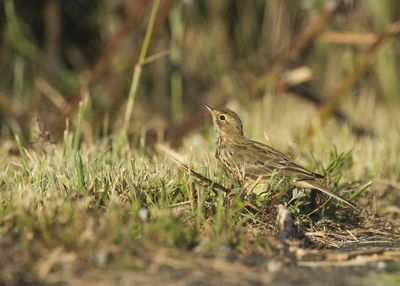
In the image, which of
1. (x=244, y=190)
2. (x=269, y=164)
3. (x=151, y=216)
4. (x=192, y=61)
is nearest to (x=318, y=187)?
(x=269, y=164)

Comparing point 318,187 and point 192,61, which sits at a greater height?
point 192,61

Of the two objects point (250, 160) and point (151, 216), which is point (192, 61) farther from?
point (151, 216)

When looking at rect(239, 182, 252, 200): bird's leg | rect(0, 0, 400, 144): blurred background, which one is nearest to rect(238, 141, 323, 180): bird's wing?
rect(239, 182, 252, 200): bird's leg

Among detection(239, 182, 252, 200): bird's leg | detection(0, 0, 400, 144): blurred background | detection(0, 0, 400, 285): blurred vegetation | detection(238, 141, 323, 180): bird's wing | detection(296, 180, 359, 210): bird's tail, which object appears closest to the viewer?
detection(0, 0, 400, 285): blurred vegetation

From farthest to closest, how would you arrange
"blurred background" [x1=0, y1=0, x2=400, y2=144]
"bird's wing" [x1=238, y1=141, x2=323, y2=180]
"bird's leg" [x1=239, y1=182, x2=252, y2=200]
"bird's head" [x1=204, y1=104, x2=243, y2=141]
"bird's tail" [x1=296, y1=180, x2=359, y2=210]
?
"blurred background" [x1=0, y1=0, x2=400, y2=144] → "bird's head" [x1=204, y1=104, x2=243, y2=141] → "bird's wing" [x1=238, y1=141, x2=323, y2=180] → "bird's tail" [x1=296, y1=180, x2=359, y2=210] → "bird's leg" [x1=239, y1=182, x2=252, y2=200]

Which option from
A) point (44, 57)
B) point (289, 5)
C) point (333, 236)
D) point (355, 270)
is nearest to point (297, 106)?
point (289, 5)

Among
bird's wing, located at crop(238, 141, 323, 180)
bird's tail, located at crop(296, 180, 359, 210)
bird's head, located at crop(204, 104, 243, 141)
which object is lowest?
bird's tail, located at crop(296, 180, 359, 210)

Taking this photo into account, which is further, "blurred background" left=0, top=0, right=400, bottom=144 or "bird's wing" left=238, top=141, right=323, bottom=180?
"blurred background" left=0, top=0, right=400, bottom=144

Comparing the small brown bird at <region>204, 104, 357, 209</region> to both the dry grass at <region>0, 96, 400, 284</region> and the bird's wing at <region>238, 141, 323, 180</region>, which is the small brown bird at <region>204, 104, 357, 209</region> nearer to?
the bird's wing at <region>238, 141, 323, 180</region>
